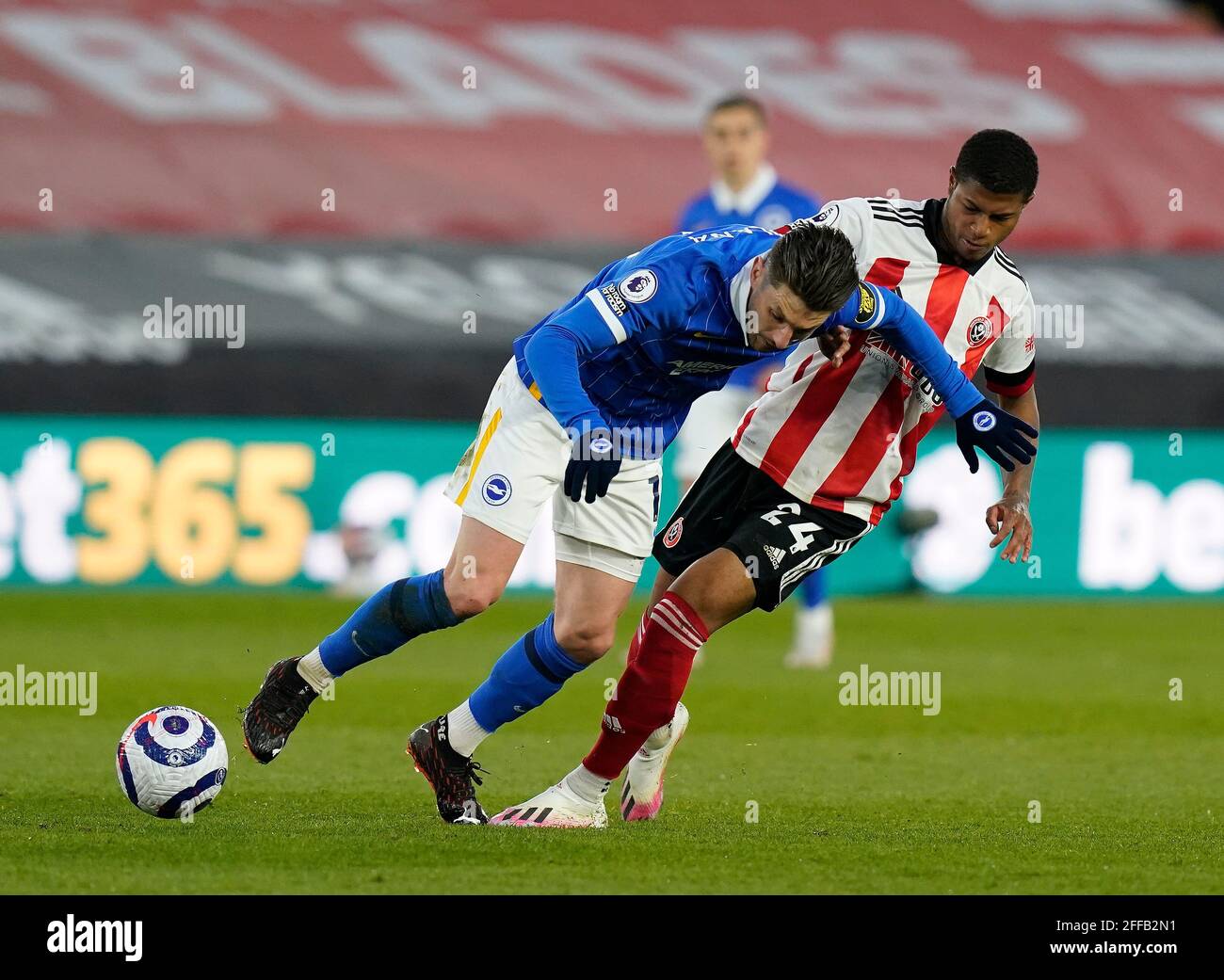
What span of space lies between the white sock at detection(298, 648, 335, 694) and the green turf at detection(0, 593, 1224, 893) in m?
0.33

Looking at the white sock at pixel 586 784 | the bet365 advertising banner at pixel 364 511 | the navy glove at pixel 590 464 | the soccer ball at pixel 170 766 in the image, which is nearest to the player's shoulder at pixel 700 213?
the bet365 advertising banner at pixel 364 511

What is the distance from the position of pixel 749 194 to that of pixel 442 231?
517 cm

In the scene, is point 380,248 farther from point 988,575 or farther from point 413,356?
point 988,575

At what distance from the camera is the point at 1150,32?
15609 millimetres

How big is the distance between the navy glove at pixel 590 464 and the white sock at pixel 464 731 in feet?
3.00

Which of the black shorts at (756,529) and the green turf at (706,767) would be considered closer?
the green turf at (706,767)

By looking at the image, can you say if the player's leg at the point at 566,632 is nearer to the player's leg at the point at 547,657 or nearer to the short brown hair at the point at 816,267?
the player's leg at the point at 547,657

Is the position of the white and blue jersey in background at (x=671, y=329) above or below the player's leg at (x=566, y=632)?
above

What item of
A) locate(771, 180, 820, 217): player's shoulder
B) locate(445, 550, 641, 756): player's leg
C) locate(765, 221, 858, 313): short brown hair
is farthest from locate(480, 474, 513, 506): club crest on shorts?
locate(771, 180, 820, 217): player's shoulder

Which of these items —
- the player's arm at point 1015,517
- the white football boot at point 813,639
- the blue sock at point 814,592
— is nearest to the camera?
the player's arm at point 1015,517

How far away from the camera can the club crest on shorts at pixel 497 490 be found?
4945 mm

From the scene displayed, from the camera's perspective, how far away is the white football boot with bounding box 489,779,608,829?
4855 millimetres

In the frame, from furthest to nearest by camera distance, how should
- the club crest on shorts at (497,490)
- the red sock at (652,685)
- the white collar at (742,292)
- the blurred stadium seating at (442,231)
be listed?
the blurred stadium seating at (442,231)
the club crest on shorts at (497,490)
the red sock at (652,685)
the white collar at (742,292)
